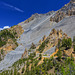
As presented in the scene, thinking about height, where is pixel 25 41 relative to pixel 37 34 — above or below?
below

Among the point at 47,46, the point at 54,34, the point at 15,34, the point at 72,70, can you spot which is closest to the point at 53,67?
the point at 72,70

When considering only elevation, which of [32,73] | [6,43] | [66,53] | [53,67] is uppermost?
[6,43]

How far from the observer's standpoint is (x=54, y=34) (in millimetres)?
34594

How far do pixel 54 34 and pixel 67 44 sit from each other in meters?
16.7

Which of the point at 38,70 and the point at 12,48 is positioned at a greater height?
the point at 12,48

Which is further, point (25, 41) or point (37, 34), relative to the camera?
point (37, 34)

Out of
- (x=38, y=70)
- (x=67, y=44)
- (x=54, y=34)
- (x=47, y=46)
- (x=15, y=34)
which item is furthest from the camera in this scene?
(x=15, y=34)

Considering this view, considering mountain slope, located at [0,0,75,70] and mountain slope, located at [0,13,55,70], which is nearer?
mountain slope, located at [0,13,55,70]

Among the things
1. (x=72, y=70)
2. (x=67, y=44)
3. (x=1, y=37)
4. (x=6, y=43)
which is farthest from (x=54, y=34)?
(x=1, y=37)

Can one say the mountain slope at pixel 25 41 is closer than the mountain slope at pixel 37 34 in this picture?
Yes

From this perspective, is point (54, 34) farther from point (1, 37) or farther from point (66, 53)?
point (1, 37)

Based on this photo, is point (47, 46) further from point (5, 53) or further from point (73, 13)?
point (73, 13)

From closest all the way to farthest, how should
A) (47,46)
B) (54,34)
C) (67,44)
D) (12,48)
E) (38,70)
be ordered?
(38,70), (67,44), (47,46), (54,34), (12,48)

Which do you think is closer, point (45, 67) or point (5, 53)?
point (45, 67)
